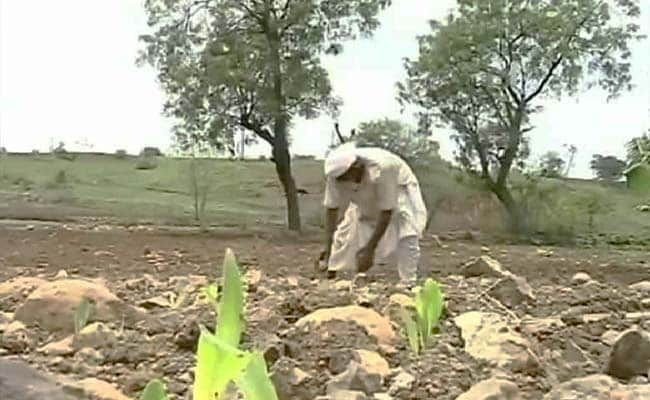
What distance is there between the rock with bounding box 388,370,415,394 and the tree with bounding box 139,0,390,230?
71.3ft

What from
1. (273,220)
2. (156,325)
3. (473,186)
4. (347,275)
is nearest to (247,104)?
(273,220)

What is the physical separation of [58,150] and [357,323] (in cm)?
3290

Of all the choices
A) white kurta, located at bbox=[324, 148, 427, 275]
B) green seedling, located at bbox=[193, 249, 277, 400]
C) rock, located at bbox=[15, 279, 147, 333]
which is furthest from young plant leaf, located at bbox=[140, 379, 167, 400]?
white kurta, located at bbox=[324, 148, 427, 275]

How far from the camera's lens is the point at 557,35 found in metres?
27.8

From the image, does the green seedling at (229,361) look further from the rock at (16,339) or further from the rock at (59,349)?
the rock at (16,339)

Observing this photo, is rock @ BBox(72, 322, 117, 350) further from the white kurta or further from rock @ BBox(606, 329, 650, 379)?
the white kurta

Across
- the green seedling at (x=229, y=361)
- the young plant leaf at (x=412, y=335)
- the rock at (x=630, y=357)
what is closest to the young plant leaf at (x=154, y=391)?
the green seedling at (x=229, y=361)

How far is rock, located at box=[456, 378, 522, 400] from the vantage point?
89.4 inches

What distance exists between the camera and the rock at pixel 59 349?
3201mm

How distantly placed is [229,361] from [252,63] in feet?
76.1

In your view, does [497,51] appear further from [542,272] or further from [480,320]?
[480,320]

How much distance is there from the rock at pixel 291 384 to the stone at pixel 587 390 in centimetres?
53

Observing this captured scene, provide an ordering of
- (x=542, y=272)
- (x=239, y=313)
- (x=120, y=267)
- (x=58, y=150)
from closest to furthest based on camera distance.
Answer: (x=239, y=313) → (x=120, y=267) → (x=542, y=272) → (x=58, y=150)

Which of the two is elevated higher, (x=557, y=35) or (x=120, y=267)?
(x=557, y=35)
